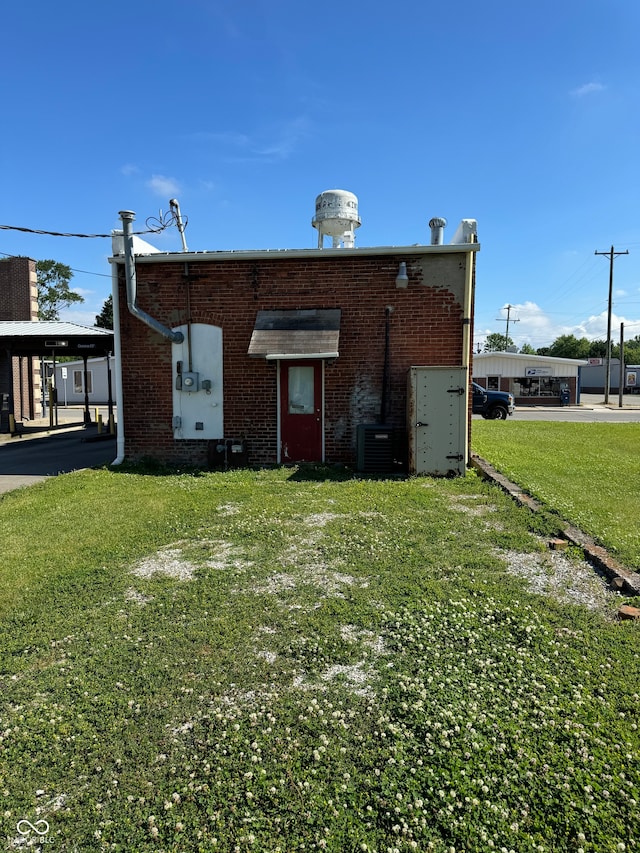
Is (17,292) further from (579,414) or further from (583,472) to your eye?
(579,414)

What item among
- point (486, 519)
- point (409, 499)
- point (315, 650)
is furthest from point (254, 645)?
point (409, 499)

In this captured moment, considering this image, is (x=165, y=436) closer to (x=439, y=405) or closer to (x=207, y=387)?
(x=207, y=387)

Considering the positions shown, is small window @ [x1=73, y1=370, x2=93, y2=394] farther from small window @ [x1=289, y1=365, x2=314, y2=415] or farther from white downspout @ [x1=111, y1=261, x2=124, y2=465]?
small window @ [x1=289, y1=365, x2=314, y2=415]

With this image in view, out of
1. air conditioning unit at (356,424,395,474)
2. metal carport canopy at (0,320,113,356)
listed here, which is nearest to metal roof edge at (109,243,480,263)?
air conditioning unit at (356,424,395,474)

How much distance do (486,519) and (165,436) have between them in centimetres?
672

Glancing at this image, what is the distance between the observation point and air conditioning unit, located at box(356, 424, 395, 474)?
9.95m

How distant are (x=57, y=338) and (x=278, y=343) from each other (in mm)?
10599

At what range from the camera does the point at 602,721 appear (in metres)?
2.95

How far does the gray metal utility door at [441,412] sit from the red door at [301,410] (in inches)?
77.1

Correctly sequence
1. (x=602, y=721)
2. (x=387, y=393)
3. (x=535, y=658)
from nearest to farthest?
(x=602, y=721), (x=535, y=658), (x=387, y=393)

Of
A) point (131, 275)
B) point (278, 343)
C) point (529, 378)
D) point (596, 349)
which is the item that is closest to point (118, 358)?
point (131, 275)

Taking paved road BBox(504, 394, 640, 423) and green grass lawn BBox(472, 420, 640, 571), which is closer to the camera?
green grass lawn BBox(472, 420, 640, 571)

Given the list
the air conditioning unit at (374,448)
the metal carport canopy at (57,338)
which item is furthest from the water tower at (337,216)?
the metal carport canopy at (57,338)

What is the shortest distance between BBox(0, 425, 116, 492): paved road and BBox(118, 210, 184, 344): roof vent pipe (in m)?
3.14
